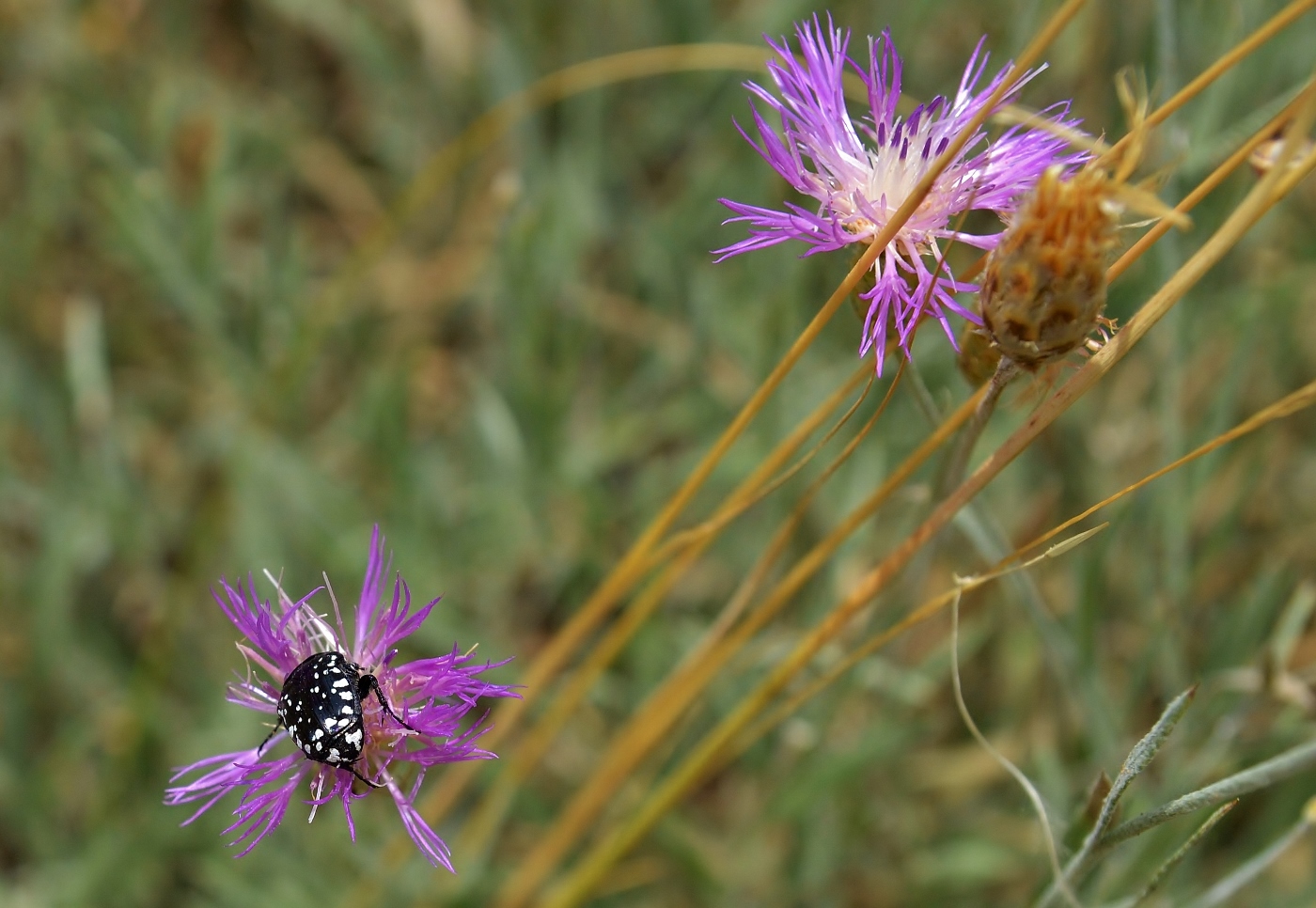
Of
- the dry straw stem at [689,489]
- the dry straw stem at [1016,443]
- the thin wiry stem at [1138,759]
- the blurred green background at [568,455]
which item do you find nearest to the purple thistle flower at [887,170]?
the dry straw stem at [689,489]

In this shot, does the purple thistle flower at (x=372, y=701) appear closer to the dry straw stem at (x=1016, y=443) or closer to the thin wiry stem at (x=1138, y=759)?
the dry straw stem at (x=1016, y=443)

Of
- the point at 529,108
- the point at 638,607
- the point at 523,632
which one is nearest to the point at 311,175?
the point at 529,108

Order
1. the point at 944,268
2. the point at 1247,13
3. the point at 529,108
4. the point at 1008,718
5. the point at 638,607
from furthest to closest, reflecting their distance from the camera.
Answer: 1. the point at 529,108
2. the point at 1008,718
3. the point at 1247,13
4. the point at 638,607
5. the point at 944,268

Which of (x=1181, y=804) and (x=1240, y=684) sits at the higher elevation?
(x=1181, y=804)

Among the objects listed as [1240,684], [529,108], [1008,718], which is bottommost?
[1008,718]

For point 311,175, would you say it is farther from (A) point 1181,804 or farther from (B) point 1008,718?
(A) point 1181,804

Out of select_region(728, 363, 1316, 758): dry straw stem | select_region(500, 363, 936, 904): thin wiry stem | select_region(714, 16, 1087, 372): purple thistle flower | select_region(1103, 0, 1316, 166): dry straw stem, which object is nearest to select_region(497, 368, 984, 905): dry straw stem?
select_region(500, 363, 936, 904): thin wiry stem

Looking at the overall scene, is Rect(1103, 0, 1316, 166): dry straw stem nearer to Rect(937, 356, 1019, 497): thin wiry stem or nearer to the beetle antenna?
Rect(937, 356, 1019, 497): thin wiry stem
